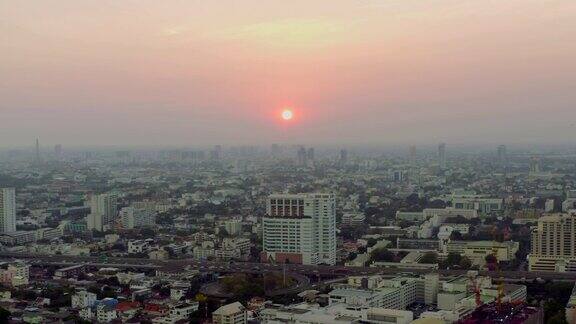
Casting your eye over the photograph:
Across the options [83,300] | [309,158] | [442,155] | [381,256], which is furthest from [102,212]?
[442,155]

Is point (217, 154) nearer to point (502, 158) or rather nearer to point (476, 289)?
point (502, 158)

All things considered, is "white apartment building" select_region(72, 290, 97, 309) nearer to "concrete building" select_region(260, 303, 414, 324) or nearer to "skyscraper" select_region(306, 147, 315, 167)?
"concrete building" select_region(260, 303, 414, 324)

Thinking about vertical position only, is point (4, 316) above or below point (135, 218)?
below

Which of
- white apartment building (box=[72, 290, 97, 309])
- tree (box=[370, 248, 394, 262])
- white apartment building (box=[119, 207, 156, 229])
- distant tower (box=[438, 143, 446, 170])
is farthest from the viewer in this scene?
distant tower (box=[438, 143, 446, 170])

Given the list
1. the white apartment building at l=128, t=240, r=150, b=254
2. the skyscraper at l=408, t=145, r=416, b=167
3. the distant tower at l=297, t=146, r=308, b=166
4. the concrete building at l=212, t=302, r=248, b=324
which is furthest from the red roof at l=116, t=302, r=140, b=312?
the skyscraper at l=408, t=145, r=416, b=167

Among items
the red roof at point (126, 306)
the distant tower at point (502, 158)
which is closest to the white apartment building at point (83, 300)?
the red roof at point (126, 306)

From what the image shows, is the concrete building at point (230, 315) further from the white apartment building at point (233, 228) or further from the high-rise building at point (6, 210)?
the high-rise building at point (6, 210)
